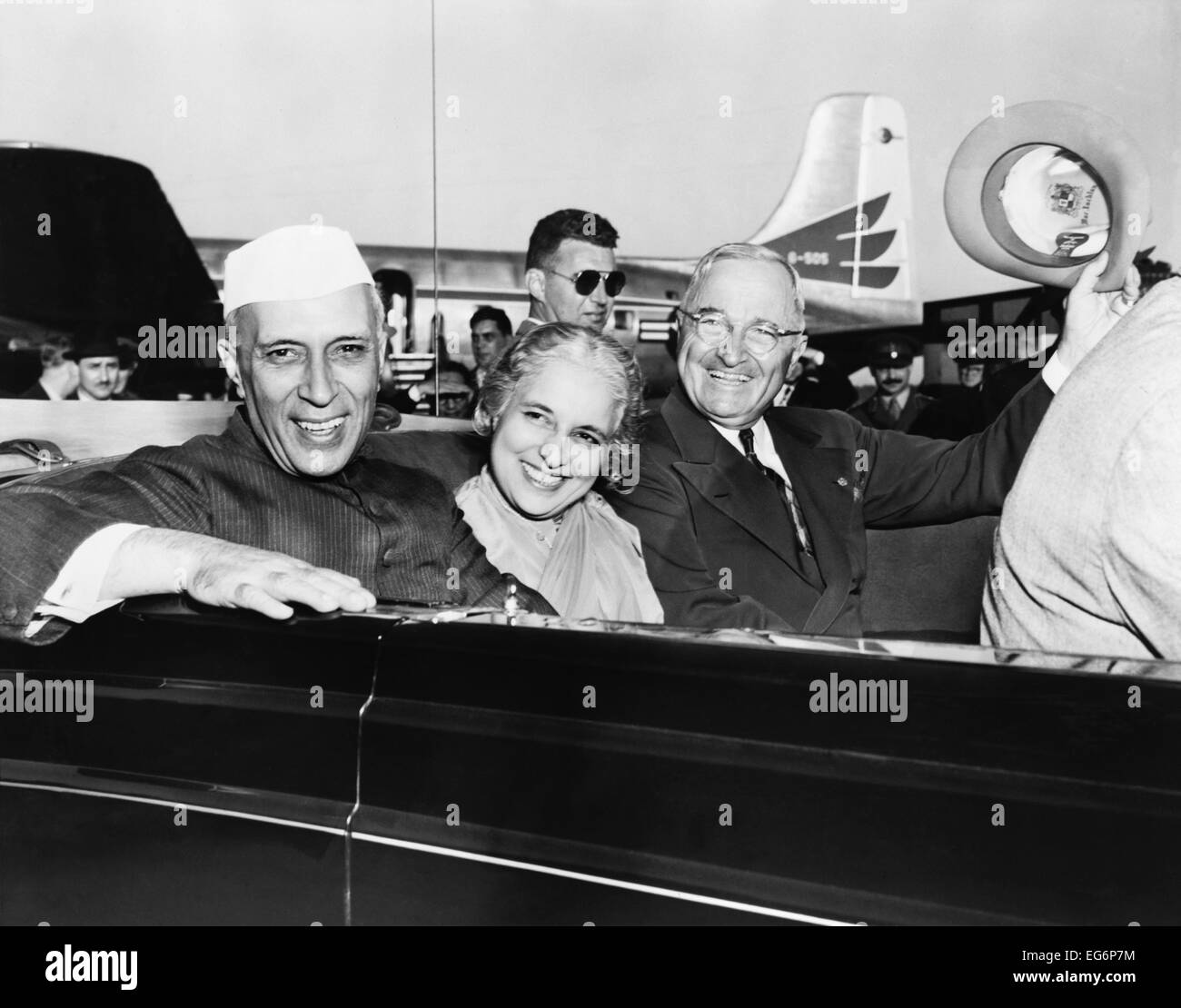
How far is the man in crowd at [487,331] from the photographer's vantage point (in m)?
4.61

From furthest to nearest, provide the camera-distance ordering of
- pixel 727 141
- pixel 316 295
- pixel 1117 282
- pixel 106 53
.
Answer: pixel 727 141, pixel 106 53, pixel 1117 282, pixel 316 295

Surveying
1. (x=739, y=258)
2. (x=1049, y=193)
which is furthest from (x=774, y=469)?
(x=1049, y=193)

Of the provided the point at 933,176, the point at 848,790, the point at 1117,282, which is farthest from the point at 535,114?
the point at 848,790

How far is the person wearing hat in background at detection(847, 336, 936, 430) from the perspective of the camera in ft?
15.3

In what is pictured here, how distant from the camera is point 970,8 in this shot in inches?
178

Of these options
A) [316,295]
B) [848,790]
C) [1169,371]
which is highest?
[316,295]

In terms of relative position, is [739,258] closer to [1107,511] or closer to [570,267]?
[1107,511]

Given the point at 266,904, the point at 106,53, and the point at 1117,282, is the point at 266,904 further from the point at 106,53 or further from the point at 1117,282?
the point at 106,53

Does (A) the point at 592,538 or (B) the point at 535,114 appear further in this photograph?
(B) the point at 535,114

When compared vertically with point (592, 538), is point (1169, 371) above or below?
above

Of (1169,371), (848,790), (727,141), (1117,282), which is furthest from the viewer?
(727,141)

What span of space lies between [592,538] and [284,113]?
8.82 ft

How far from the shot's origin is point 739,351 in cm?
255

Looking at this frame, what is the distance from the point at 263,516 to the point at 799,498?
104 cm
